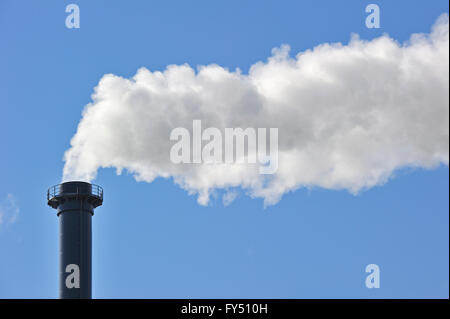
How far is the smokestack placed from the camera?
82.5 m

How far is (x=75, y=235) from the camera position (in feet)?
277

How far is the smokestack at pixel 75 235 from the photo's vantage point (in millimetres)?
82500
